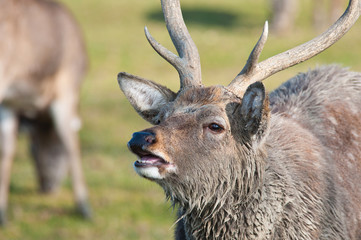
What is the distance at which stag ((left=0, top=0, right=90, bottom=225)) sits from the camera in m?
8.81

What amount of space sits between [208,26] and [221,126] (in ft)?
73.4

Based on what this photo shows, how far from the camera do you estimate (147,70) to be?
19.8 meters

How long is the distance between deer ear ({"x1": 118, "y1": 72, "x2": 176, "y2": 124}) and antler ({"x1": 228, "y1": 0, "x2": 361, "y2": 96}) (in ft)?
1.65

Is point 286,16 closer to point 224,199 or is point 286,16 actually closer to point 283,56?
point 283,56

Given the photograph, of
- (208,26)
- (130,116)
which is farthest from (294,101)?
(208,26)

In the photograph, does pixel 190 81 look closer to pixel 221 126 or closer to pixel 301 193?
pixel 221 126

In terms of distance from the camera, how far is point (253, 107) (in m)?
Answer: 4.13

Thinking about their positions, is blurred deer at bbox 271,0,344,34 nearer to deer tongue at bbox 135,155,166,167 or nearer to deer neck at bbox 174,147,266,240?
deer neck at bbox 174,147,266,240

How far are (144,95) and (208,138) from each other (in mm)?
730

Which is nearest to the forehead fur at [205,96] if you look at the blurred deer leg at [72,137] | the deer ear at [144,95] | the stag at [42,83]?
the deer ear at [144,95]

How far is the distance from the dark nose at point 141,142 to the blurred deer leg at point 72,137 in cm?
545

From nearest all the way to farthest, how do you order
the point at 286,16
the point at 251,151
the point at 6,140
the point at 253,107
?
the point at 253,107 < the point at 251,151 < the point at 6,140 < the point at 286,16

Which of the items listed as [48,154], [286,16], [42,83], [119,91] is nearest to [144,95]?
[42,83]

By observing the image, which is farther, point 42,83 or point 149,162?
point 42,83
